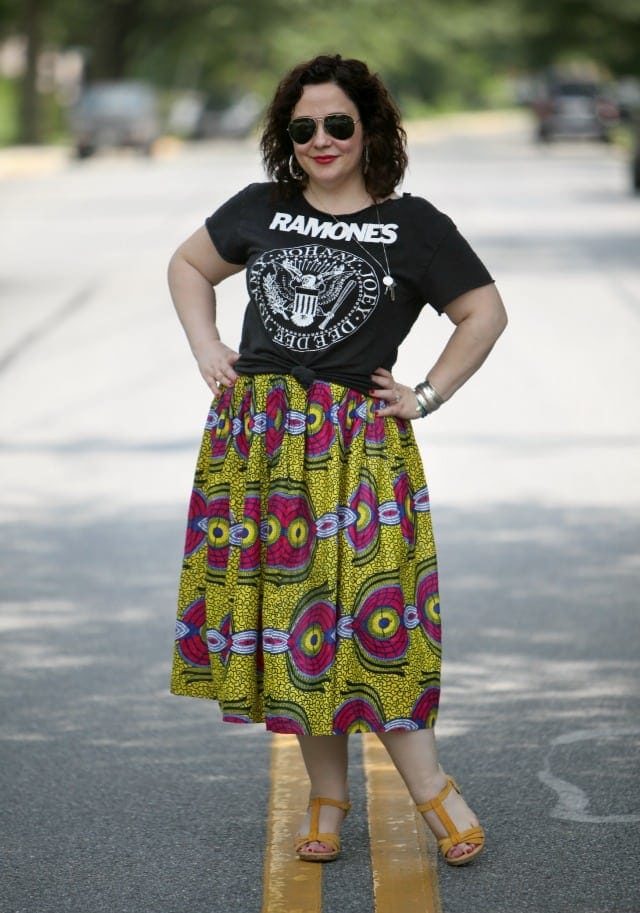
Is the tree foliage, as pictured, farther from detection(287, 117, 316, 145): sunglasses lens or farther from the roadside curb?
detection(287, 117, 316, 145): sunglasses lens

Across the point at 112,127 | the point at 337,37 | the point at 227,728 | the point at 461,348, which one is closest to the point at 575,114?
the point at 112,127

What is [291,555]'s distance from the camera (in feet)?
13.7

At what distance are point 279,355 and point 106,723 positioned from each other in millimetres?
1727

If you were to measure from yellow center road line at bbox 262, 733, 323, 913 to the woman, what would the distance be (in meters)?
0.31

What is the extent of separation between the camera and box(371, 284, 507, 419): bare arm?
4.22 metres

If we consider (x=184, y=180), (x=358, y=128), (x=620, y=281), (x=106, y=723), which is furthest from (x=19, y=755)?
(x=184, y=180)

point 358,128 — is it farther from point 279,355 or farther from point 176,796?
point 176,796

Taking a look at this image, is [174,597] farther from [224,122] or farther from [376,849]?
[224,122]

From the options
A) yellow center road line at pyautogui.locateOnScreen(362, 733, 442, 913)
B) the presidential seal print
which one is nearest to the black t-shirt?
the presidential seal print

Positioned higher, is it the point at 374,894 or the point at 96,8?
the point at 96,8

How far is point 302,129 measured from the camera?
4.22 meters

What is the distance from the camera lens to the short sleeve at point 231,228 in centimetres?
432

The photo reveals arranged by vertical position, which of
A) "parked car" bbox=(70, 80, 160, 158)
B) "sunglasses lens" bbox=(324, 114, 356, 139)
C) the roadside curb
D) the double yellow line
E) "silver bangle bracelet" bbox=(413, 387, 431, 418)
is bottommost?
the double yellow line

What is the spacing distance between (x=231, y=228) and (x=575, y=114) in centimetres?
5367
